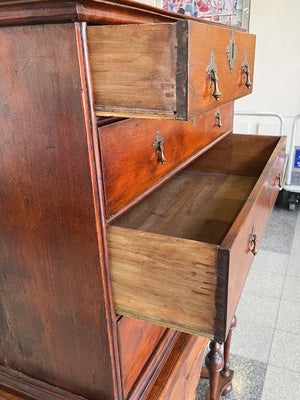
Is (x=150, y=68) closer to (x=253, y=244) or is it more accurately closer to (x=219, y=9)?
(x=253, y=244)

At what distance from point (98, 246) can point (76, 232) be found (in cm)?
5

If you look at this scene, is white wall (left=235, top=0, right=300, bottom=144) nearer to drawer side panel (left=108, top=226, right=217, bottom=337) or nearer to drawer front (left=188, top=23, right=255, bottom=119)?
drawer front (left=188, top=23, right=255, bottom=119)

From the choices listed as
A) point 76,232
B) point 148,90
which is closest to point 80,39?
point 148,90

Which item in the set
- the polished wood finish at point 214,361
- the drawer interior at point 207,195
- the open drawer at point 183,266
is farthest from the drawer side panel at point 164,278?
the polished wood finish at point 214,361

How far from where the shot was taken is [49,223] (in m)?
0.72

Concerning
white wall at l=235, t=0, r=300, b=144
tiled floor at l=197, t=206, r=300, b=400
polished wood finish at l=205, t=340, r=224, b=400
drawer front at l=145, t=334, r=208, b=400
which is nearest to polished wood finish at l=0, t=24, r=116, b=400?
drawer front at l=145, t=334, r=208, b=400

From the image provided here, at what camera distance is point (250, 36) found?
1088 mm

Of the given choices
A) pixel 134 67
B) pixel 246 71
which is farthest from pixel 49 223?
pixel 246 71

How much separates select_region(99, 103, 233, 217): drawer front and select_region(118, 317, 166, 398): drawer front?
0.93 ft

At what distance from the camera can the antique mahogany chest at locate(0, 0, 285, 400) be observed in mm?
574

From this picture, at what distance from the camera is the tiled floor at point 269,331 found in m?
1.56

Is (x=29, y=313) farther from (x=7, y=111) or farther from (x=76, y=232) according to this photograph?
(x=7, y=111)

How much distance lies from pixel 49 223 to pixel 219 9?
10.6ft

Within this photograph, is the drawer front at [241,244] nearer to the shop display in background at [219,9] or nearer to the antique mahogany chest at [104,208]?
the antique mahogany chest at [104,208]
